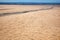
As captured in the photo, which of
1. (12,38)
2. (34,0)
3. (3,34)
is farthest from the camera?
(34,0)

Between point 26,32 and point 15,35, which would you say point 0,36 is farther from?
point 26,32

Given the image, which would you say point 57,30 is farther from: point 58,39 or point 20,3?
point 20,3

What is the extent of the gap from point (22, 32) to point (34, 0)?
234 centimetres

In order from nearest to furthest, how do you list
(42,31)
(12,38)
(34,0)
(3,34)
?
(12,38)
(3,34)
(42,31)
(34,0)

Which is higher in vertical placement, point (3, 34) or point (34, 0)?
point (34, 0)

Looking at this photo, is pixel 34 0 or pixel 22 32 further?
pixel 34 0

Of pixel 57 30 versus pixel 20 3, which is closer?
pixel 57 30

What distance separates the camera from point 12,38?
1.38m

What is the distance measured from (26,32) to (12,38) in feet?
0.90

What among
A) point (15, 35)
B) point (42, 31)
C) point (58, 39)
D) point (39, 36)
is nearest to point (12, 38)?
point (15, 35)

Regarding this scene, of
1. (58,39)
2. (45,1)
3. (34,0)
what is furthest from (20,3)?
(58,39)

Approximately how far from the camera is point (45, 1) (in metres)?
3.75

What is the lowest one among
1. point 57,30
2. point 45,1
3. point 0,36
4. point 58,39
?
point 58,39

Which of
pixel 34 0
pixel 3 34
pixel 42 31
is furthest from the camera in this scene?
pixel 34 0
